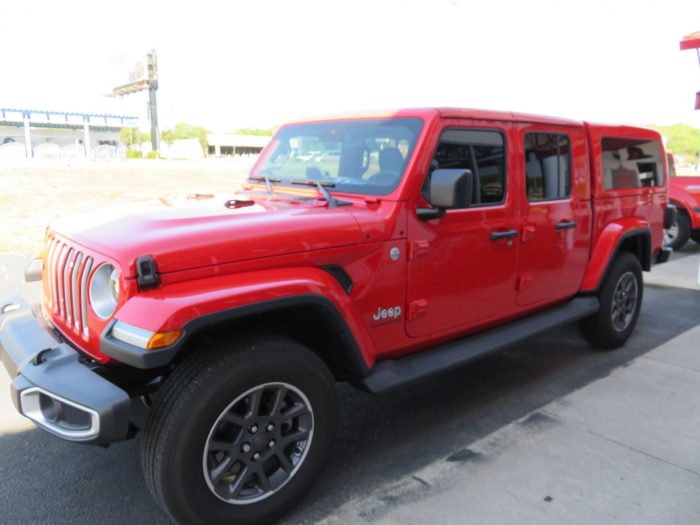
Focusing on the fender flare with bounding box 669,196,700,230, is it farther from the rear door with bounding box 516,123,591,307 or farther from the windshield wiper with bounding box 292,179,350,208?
the windshield wiper with bounding box 292,179,350,208

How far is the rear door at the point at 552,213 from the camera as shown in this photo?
3.76 m

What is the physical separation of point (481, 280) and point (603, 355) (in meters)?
1.97

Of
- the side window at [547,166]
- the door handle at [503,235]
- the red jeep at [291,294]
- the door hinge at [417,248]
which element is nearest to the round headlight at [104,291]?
the red jeep at [291,294]

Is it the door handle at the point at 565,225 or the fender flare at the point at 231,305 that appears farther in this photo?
the door handle at the point at 565,225

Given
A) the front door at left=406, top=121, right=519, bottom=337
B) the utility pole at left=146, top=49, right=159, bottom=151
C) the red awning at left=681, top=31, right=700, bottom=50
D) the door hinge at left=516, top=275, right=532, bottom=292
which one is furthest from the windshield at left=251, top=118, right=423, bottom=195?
the utility pole at left=146, top=49, right=159, bottom=151

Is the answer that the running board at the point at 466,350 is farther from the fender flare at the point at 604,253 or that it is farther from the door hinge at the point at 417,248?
the door hinge at the point at 417,248

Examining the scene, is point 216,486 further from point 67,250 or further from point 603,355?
point 603,355

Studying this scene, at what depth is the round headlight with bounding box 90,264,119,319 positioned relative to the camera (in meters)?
2.34

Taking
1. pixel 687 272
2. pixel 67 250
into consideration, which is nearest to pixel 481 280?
pixel 67 250

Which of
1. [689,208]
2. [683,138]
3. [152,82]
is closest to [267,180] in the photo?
[689,208]

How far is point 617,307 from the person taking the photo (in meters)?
4.74

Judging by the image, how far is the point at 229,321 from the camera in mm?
2326

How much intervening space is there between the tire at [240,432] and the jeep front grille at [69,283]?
0.58 meters

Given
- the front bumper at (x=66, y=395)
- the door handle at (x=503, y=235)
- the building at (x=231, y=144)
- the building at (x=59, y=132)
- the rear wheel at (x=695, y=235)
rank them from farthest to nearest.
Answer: the building at (x=231, y=144) < the building at (x=59, y=132) < the rear wheel at (x=695, y=235) < the door handle at (x=503, y=235) < the front bumper at (x=66, y=395)
